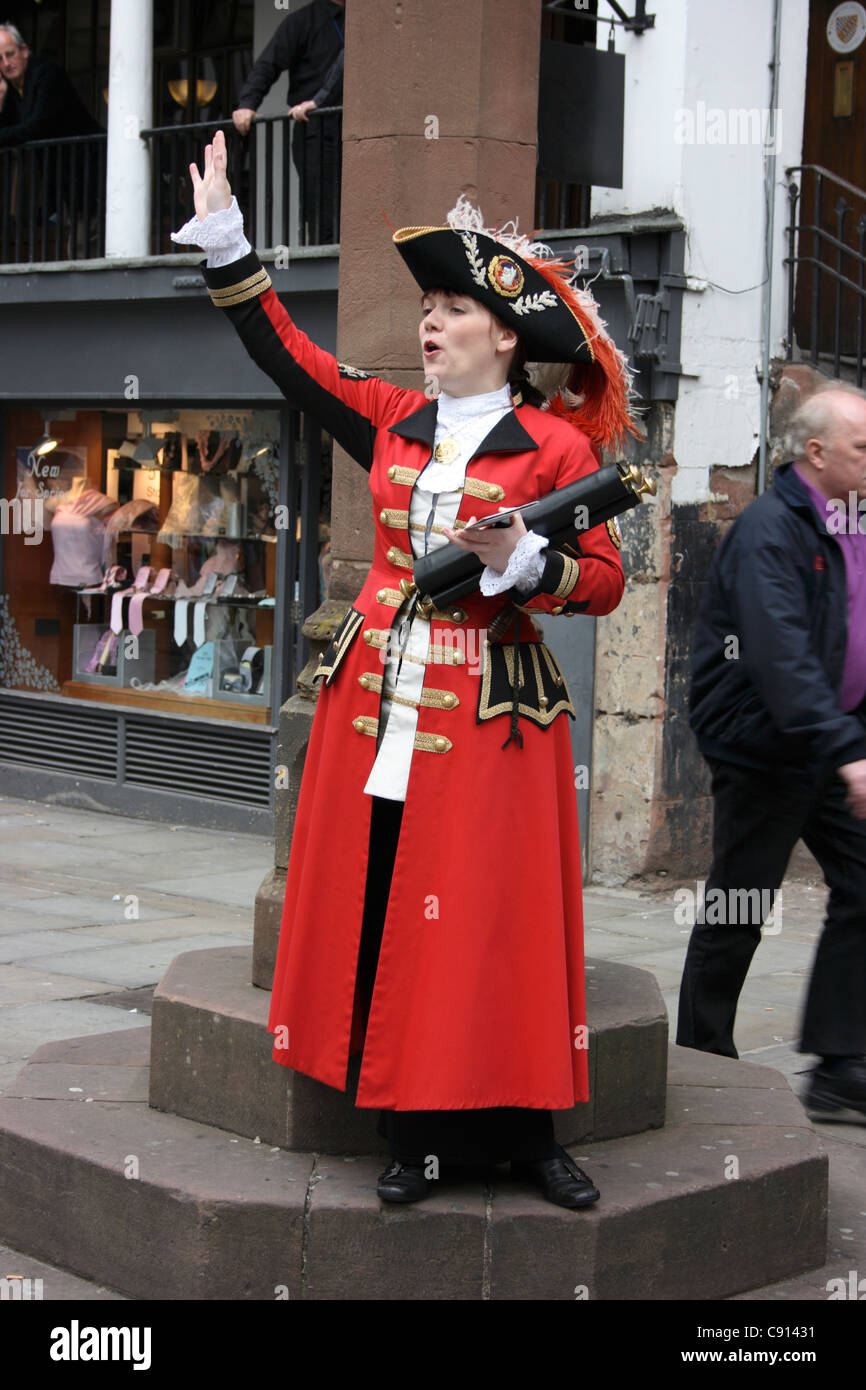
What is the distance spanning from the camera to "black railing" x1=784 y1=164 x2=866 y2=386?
8461 millimetres

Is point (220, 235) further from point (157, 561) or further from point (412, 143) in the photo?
point (157, 561)

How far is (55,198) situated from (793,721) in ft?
29.9

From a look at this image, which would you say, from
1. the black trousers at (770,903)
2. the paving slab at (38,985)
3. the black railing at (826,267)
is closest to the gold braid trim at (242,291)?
the black trousers at (770,903)

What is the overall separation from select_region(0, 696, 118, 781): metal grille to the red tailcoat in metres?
7.35

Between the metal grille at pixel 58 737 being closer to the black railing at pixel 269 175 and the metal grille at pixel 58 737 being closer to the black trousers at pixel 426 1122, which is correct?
the black railing at pixel 269 175

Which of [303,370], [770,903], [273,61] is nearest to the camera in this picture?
[303,370]

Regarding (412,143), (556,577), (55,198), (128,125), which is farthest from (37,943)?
(55,198)

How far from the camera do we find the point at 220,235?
11.5 feet

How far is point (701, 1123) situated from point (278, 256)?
6267mm

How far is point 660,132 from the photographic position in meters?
8.03

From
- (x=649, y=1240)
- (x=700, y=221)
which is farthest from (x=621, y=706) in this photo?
(x=649, y=1240)

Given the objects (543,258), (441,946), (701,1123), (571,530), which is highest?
(543,258)

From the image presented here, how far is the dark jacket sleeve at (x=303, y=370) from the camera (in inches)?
140
